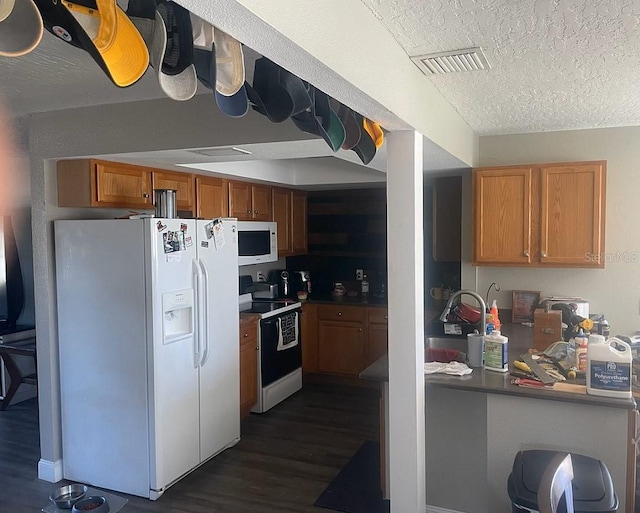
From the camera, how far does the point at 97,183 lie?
3.18 metres

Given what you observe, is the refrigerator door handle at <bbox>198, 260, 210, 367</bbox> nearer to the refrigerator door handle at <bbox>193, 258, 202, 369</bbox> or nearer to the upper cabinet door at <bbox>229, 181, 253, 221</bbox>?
the refrigerator door handle at <bbox>193, 258, 202, 369</bbox>

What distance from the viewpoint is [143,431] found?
314 centimetres

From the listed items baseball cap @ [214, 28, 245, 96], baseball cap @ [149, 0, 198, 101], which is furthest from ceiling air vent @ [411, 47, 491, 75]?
baseball cap @ [149, 0, 198, 101]

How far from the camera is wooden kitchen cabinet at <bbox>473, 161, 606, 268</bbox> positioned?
3.58m

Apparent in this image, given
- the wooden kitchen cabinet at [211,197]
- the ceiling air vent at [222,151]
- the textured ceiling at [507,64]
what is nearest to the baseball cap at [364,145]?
the textured ceiling at [507,64]

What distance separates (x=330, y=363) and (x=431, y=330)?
185cm

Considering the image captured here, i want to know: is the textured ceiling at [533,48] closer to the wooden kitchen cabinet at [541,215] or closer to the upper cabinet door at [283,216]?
the wooden kitchen cabinet at [541,215]

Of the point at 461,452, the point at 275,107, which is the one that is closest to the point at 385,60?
the point at 275,107

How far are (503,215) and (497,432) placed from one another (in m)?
1.78

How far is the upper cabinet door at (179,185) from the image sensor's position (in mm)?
3615

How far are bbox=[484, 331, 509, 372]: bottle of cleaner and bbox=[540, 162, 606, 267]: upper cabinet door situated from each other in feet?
4.23

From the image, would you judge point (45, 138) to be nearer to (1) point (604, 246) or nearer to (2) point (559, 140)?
(2) point (559, 140)

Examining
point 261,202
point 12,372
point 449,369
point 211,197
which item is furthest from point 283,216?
point 449,369

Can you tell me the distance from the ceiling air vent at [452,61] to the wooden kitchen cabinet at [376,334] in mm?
3057
